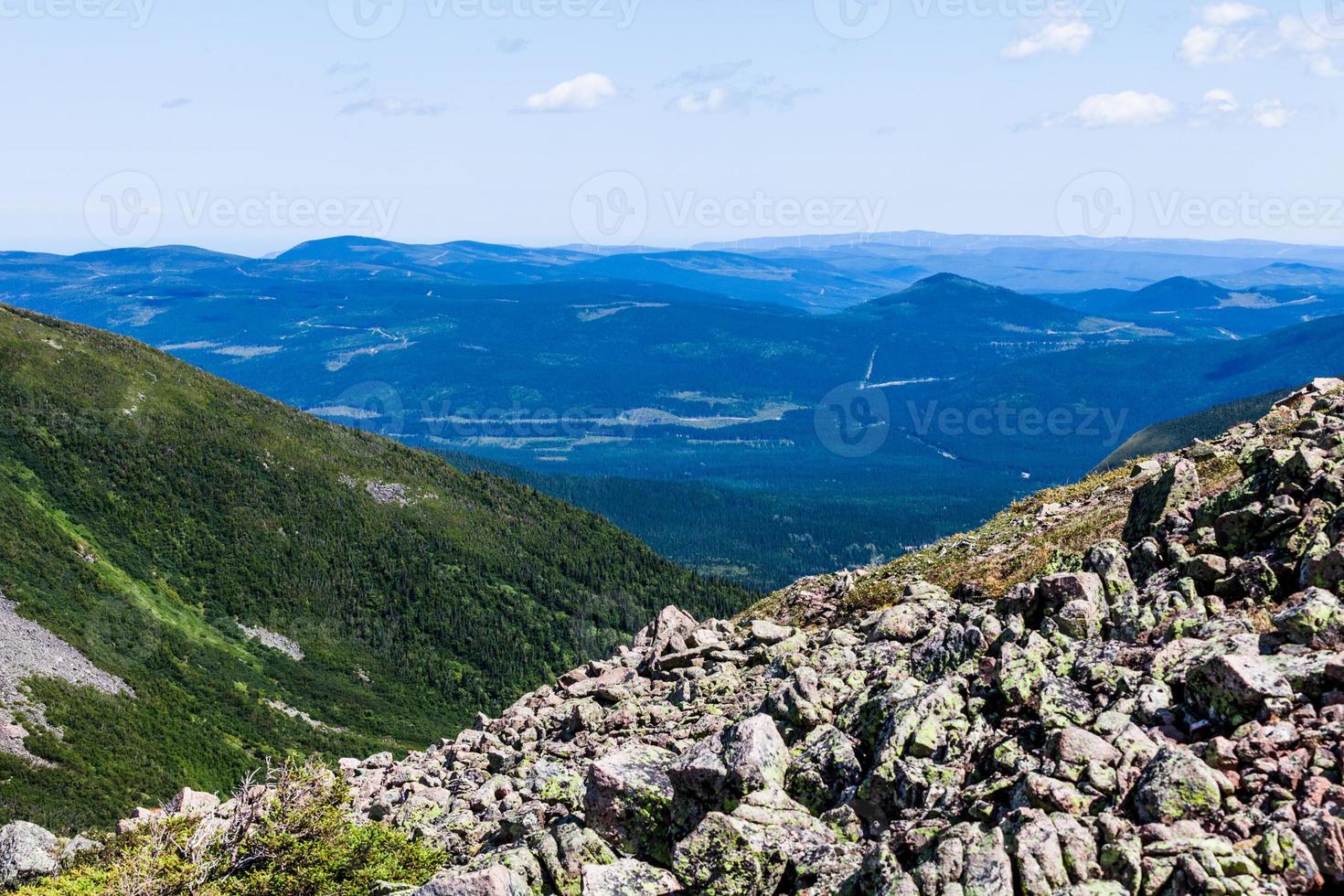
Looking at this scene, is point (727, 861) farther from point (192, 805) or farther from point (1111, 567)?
point (192, 805)

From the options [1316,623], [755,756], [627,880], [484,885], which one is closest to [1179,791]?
[1316,623]

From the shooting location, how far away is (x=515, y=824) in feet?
86.8

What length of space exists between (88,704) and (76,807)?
24.6m

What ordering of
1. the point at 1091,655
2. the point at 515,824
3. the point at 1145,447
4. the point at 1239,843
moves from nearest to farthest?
1. the point at 1239,843
2. the point at 1091,655
3. the point at 515,824
4. the point at 1145,447

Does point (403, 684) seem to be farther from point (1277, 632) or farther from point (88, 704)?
point (1277, 632)

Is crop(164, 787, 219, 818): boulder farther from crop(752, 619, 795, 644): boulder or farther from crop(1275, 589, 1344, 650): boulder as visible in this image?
crop(1275, 589, 1344, 650): boulder

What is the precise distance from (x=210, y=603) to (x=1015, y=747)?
550 feet

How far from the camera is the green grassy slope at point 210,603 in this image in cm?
12319

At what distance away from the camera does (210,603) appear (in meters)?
166

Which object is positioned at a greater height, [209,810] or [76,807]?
[209,810]

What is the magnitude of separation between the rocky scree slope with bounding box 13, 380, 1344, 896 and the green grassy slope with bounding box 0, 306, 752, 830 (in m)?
91.2

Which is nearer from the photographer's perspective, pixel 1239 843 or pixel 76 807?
pixel 1239 843

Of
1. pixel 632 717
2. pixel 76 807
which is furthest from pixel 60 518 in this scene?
pixel 632 717

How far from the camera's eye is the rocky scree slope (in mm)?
16797
